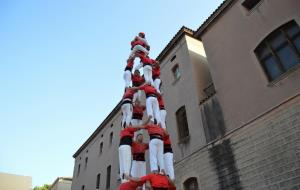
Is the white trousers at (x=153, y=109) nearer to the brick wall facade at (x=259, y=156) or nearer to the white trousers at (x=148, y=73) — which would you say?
the white trousers at (x=148, y=73)

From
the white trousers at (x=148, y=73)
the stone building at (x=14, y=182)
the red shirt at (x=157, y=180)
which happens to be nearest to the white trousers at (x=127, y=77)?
the white trousers at (x=148, y=73)

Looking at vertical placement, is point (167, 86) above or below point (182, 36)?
below

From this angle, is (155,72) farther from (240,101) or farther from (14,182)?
(14,182)

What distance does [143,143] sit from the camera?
21.0ft

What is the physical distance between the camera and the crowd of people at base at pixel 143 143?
5.22 metres

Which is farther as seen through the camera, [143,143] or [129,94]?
[129,94]

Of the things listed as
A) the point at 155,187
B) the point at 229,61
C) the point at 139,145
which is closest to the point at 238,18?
the point at 229,61

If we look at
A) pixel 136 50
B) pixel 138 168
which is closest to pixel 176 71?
pixel 136 50

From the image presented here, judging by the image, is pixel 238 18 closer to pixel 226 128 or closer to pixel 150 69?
pixel 226 128

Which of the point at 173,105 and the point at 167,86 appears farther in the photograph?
the point at 167,86

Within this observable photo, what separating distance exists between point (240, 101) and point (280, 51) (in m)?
2.97

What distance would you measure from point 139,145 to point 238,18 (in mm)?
11881

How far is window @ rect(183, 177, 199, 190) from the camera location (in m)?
14.5

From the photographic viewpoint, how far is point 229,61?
15.0m
